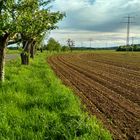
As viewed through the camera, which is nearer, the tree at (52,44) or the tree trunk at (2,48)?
the tree trunk at (2,48)

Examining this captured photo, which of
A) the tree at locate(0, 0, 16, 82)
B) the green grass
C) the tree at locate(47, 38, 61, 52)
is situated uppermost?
the tree at locate(0, 0, 16, 82)

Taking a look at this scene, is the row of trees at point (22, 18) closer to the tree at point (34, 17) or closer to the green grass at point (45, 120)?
the tree at point (34, 17)

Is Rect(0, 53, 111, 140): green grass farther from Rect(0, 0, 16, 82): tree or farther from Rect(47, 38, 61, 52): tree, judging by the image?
Rect(47, 38, 61, 52): tree

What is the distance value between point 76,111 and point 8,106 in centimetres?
206

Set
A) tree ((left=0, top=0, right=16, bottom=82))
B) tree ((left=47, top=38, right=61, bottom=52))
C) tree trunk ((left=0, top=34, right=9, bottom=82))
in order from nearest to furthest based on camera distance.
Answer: tree ((left=0, top=0, right=16, bottom=82))
tree trunk ((left=0, top=34, right=9, bottom=82))
tree ((left=47, top=38, right=61, bottom=52))

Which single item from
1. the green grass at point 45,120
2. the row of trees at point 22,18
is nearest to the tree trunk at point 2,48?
the row of trees at point 22,18

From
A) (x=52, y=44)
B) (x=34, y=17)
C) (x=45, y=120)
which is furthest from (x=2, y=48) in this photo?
(x=52, y=44)

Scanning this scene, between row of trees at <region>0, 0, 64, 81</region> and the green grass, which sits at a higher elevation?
row of trees at <region>0, 0, 64, 81</region>

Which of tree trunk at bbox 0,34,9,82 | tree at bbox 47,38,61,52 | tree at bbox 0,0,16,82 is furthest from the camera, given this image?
tree at bbox 47,38,61,52

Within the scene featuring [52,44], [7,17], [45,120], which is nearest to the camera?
[45,120]

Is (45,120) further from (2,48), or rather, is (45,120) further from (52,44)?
(52,44)

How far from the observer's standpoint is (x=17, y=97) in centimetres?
1335

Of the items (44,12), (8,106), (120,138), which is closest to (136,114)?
(120,138)

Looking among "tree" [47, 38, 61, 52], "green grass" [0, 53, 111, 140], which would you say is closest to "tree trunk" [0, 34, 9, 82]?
"green grass" [0, 53, 111, 140]
